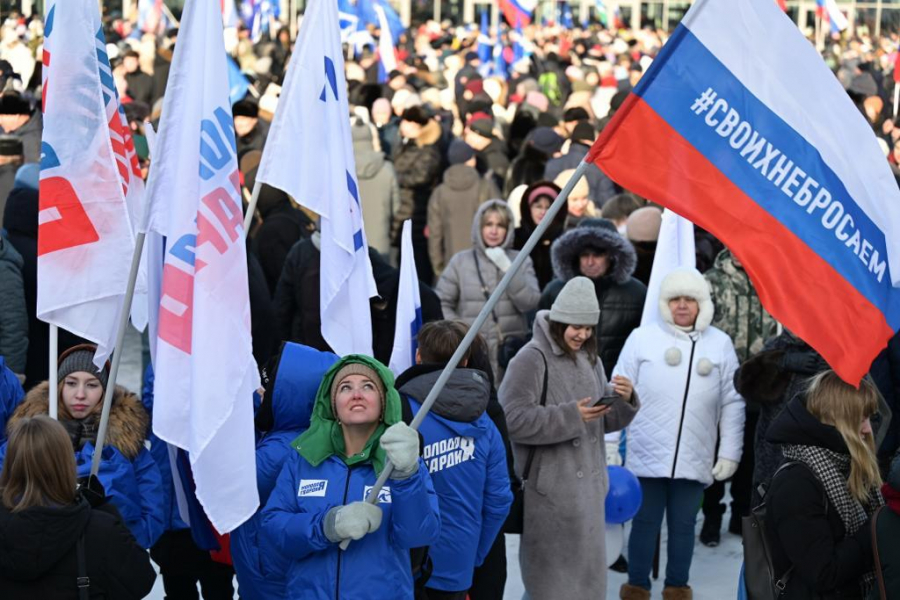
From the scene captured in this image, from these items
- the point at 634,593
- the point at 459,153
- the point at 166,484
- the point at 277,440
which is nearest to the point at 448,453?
the point at 277,440

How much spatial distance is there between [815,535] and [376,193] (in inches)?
300

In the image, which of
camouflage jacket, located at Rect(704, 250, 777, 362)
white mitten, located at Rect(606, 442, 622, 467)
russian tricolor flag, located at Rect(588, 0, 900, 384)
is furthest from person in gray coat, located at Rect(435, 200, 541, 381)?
russian tricolor flag, located at Rect(588, 0, 900, 384)

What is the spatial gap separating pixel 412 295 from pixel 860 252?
7.44 feet

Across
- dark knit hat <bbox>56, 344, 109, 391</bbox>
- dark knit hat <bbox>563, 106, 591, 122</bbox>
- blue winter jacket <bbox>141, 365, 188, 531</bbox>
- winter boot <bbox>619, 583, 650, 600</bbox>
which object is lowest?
winter boot <bbox>619, 583, 650, 600</bbox>

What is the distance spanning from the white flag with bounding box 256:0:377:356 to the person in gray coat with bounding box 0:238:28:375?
229 cm

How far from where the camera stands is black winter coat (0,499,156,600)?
13.2 feet

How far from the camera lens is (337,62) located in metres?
5.68

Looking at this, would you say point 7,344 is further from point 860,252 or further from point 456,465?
point 860,252

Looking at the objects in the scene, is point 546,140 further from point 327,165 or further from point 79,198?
point 79,198

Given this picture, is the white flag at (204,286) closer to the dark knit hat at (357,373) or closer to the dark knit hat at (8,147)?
the dark knit hat at (357,373)

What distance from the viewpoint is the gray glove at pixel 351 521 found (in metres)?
4.14

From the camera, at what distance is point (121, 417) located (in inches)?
196

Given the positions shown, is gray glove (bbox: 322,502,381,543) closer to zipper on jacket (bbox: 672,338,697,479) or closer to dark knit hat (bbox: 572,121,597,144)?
zipper on jacket (bbox: 672,338,697,479)

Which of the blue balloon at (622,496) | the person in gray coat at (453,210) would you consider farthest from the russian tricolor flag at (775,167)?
the person in gray coat at (453,210)
